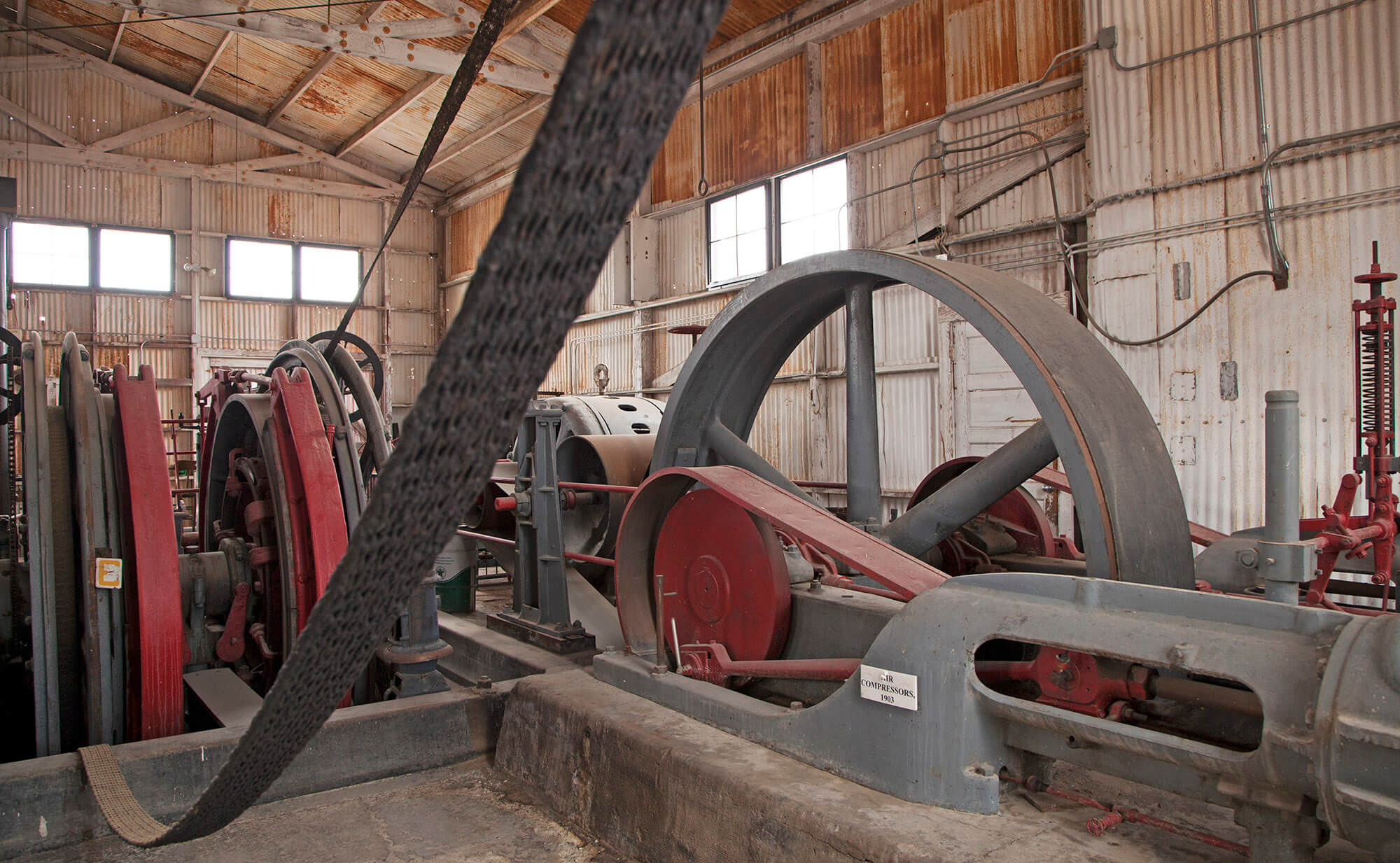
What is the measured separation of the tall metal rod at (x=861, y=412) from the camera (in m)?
3.96

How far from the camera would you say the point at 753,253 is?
12.2 m

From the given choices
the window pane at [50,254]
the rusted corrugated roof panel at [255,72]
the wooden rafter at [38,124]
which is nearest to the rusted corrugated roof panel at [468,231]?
the rusted corrugated roof panel at [255,72]

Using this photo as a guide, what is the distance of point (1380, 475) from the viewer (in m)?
4.47

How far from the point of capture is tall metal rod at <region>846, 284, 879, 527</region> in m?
3.96

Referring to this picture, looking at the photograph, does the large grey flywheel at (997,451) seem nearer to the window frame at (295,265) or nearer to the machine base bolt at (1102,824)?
the machine base bolt at (1102,824)

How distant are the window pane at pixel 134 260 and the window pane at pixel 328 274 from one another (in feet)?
7.49

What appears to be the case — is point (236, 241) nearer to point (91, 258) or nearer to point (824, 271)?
point (91, 258)

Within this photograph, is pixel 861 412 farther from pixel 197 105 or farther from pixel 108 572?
pixel 197 105

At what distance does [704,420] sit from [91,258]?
16139 millimetres

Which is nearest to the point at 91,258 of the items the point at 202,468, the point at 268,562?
the point at 202,468

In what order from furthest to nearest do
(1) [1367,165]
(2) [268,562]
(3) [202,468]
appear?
(1) [1367,165], (3) [202,468], (2) [268,562]

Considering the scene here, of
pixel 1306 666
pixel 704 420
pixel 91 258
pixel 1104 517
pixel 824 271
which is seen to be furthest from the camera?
pixel 91 258

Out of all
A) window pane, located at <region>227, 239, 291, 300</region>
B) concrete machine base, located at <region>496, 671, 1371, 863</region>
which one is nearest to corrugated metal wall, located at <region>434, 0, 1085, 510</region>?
concrete machine base, located at <region>496, 671, 1371, 863</region>

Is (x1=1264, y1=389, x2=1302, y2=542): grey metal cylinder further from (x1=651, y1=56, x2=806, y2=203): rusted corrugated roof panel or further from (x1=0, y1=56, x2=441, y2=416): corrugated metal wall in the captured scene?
→ (x1=0, y1=56, x2=441, y2=416): corrugated metal wall
